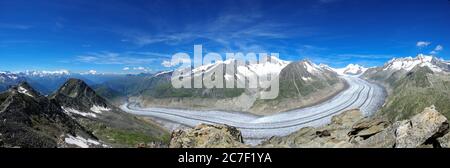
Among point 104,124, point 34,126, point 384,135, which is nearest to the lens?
point 384,135

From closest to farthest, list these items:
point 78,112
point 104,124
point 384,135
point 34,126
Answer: point 384,135
point 34,126
point 104,124
point 78,112

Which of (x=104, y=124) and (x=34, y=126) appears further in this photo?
(x=104, y=124)

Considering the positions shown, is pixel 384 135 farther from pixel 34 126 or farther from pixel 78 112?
pixel 78 112

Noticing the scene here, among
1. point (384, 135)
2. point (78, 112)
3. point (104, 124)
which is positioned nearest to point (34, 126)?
point (104, 124)

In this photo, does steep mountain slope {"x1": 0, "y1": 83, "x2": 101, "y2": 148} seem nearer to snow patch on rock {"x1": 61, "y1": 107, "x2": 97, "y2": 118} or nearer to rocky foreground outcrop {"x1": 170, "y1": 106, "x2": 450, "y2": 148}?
rocky foreground outcrop {"x1": 170, "y1": 106, "x2": 450, "y2": 148}

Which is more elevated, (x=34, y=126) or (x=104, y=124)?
(x=34, y=126)

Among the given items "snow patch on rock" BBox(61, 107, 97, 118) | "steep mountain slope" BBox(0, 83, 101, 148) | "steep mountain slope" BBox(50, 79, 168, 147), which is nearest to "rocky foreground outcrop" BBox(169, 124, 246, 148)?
"steep mountain slope" BBox(0, 83, 101, 148)

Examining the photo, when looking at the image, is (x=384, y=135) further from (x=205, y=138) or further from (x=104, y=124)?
(x=104, y=124)

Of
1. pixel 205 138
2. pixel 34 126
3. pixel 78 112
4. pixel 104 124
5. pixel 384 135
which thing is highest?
pixel 384 135
